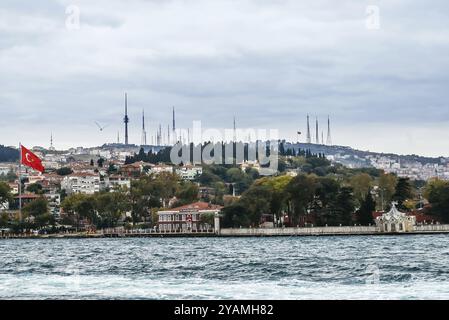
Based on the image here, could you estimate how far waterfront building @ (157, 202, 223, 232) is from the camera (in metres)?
88.9

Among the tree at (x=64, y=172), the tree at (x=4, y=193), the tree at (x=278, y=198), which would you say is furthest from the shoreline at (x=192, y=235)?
the tree at (x=64, y=172)

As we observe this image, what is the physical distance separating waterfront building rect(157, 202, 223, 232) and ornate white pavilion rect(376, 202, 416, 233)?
53.5 ft

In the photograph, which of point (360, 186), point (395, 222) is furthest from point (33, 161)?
point (360, 186)

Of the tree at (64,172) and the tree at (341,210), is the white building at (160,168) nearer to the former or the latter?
the tree at (64,172)

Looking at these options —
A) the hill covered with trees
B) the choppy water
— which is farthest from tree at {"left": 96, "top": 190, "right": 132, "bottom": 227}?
the hill covered with trees

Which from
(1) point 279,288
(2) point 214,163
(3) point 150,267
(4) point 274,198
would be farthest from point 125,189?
(1) point 279,288

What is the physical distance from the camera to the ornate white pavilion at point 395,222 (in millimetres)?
75812

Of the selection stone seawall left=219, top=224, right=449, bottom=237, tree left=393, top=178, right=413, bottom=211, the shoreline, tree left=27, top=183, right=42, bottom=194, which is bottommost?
the shoreline

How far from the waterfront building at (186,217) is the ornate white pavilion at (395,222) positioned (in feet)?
53.5

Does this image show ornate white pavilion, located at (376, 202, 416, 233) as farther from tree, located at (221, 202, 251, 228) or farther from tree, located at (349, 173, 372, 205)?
tree, located at (349, 173, 372, 205)

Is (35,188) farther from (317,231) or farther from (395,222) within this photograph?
(395,222)

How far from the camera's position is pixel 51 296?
59.1 ft

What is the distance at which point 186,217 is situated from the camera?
297ft
